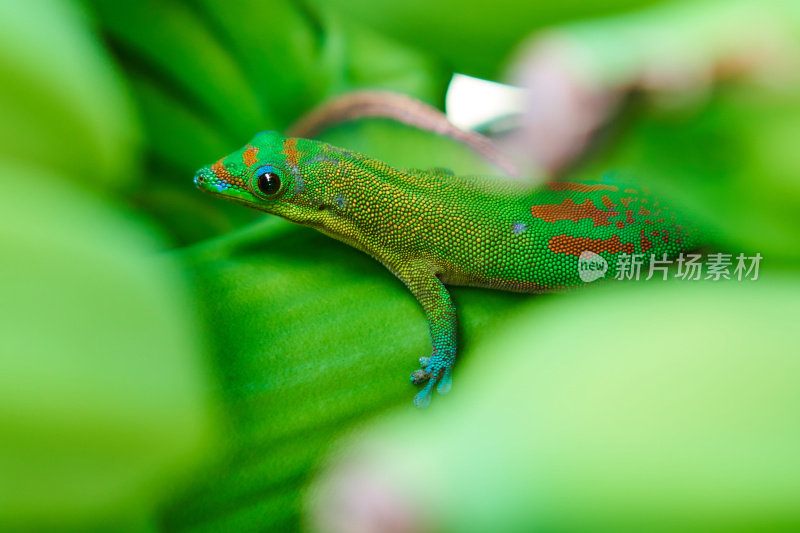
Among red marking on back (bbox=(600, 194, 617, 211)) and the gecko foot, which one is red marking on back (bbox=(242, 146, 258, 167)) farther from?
red marking on back (bbox=(600, 194, 617, 211))

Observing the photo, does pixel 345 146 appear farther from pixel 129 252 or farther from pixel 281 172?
pixel 129 252

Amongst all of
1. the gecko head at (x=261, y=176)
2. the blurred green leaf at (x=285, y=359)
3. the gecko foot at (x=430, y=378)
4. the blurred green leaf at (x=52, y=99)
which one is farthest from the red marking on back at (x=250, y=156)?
the blurred green leaf at (x=52, y=99)

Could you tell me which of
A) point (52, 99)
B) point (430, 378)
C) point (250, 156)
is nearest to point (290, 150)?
point (250, 156)

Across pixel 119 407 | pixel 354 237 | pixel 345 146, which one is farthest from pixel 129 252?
pixel 345 146

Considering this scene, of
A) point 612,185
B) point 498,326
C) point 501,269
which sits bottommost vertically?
point 498,326

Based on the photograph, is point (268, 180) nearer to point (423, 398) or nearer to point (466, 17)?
A: point (423, 398)

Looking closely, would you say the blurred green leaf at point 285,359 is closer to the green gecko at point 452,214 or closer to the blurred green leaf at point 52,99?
the green gecko at point 452,214

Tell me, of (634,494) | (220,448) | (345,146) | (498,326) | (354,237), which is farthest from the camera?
(345,146)

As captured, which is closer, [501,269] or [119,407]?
[119,407]

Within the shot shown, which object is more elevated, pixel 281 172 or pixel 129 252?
pixel 281 172
